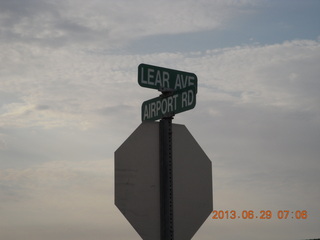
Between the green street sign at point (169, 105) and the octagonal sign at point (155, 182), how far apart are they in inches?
7.9

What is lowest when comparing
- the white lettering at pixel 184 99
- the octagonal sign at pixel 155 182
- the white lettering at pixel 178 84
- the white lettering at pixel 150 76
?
the octagonal sign at pixel 155 182

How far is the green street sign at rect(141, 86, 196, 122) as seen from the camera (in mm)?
7098

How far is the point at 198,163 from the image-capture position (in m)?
7.53

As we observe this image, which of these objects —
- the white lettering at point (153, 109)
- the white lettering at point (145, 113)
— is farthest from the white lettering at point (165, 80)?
the white lettering at point (145, 113)

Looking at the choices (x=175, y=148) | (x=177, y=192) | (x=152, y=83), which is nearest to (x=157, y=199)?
(x=177, y=192)

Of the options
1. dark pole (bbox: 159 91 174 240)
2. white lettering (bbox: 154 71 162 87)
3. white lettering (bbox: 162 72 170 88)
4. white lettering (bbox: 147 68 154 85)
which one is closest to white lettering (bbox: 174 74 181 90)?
white lettering (bbox: 162 72 170 88)

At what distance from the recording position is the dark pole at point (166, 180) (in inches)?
278

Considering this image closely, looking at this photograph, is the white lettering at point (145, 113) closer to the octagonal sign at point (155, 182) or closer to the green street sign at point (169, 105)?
the green street sign at point (169, 105)

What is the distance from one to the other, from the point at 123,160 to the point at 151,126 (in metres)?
0.73

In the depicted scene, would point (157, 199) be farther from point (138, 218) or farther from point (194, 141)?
point (194, 141)

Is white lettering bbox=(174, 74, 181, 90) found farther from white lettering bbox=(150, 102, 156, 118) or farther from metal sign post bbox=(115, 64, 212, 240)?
white lettering bbox=(150, 102, 156, 118)

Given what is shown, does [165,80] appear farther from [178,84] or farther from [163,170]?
[163,170]

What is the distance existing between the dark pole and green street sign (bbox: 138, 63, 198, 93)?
527 millimetres

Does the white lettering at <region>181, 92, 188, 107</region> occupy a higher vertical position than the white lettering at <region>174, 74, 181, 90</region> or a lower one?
lower
